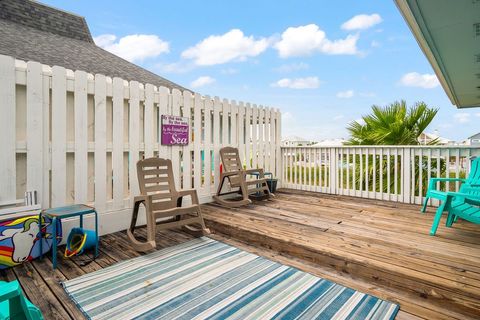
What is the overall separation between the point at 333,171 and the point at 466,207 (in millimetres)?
2523

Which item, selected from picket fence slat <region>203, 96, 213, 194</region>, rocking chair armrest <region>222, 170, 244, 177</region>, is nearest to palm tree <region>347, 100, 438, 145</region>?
rocking chair armrest <region>222, 170, 244, 177</region>

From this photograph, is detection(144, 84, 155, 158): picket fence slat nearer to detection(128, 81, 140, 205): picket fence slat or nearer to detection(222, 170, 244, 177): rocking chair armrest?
detection(128, 81, 140, 205): picket fence slat

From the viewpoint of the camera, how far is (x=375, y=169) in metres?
4.55

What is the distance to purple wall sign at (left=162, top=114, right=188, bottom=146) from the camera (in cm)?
377

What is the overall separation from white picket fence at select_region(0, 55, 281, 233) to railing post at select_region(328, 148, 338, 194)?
2497mm

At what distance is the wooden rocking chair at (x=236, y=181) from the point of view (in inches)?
170

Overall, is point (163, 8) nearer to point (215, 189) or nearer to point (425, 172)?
point (215, 189)

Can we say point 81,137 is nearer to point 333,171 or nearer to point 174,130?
point 174,130

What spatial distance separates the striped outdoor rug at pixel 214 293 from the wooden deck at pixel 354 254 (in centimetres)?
14

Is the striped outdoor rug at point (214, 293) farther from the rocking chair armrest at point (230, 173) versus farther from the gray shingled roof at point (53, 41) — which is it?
the gray shingled roof at point (53, 41)

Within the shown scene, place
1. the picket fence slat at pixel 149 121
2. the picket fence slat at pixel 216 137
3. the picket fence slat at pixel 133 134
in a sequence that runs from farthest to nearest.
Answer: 1. the picket fence slat at pixel 216 137
2. the picket fence slat at pixel 149 121
3. the picket fence slat at pixel 133 134

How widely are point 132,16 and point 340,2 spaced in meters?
7.51

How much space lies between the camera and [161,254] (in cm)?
257

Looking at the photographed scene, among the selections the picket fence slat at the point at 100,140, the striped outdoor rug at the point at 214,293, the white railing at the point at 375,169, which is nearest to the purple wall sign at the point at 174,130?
the picket fence slat at the point at 100,140
